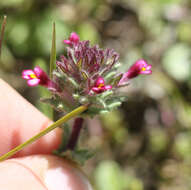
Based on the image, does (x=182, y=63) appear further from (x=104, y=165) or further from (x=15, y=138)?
(x=15, y=138)

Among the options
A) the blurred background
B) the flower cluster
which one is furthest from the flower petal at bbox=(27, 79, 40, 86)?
the blurred background

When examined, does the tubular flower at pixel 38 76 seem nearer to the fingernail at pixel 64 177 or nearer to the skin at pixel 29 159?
the skin at pixel 29 159

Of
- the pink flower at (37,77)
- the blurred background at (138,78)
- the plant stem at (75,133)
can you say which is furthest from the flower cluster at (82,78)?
the blurred background at (138,78)

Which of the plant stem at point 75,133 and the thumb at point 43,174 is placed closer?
the thumb at point 43,174

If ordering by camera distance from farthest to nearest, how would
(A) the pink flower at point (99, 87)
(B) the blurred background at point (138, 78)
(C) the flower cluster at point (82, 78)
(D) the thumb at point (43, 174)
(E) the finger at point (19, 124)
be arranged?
(B) the blurred background at point (138, 78), (E) the finger at point (19, 124), (D) the thumb at point (43, 174), (C) the flower cluster at point (82, 78), (A) the pink flower at point (99, 87)

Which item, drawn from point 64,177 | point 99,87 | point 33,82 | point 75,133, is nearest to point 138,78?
point 75,133

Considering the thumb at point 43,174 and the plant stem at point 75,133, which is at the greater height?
the plant stem at point 75,133

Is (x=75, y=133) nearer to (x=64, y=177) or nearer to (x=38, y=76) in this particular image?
(x=64, y=177)

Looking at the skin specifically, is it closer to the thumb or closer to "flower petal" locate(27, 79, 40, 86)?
the thumb
